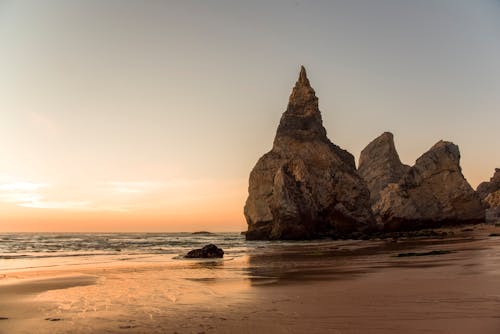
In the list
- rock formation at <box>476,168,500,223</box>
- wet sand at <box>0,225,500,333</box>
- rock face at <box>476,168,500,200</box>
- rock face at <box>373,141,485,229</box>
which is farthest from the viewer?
rock face at <box>476,168,500,200</box>

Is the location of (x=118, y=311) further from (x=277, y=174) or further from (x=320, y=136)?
(x=320, y=136)

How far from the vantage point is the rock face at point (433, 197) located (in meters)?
79.6

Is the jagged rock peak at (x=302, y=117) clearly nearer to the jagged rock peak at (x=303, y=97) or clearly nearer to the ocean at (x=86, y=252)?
the jagged rock peak at (x=303, y=97)

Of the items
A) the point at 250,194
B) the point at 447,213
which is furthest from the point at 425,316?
the point at 447,213

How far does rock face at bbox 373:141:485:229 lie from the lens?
261 ft

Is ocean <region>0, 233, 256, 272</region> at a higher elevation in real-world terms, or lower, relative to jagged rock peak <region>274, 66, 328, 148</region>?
lower

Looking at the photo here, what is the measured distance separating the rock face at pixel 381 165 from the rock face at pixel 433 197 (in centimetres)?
3226

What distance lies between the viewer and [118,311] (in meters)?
8.60

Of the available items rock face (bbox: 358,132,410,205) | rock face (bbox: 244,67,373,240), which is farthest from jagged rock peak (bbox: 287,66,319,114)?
rock face (bbox: 358,132,410,205)

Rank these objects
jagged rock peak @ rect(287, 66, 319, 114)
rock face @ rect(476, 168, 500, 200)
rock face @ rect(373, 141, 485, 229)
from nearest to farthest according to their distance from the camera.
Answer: rock face @ rect(373, 141, 485, 229), jagged rock peak @ rect(287, 66, 319, 114), rock face @ rect(476, 168, 500, 200)

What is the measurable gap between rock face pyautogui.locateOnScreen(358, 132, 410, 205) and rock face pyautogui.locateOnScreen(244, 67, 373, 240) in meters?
38.8

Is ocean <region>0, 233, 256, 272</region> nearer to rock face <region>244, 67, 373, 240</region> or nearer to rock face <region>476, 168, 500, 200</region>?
rock face <region>244, 67, 373, 240</region>

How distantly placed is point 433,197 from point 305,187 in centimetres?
2662

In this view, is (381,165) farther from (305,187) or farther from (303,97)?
(305,187)
